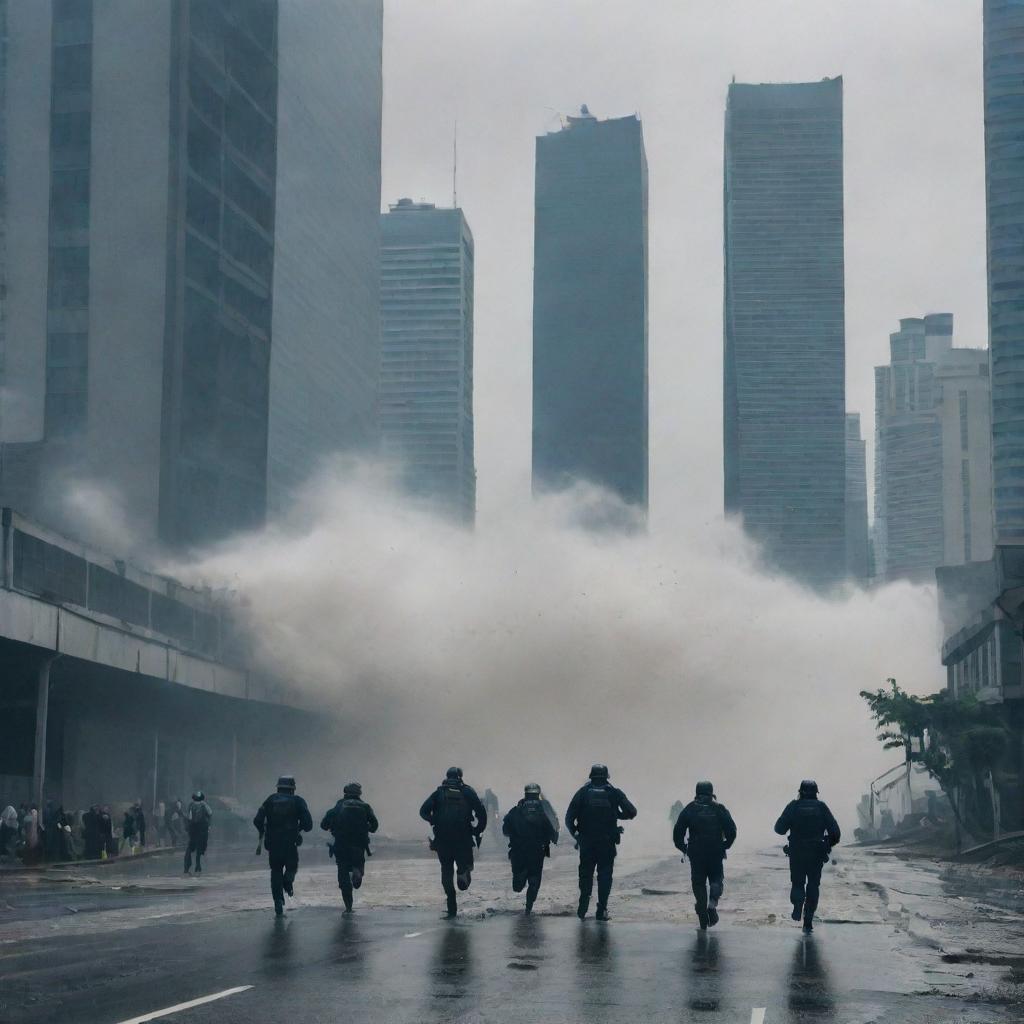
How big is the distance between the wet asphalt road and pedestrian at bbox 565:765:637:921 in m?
0.45

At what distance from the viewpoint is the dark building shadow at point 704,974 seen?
478 inches

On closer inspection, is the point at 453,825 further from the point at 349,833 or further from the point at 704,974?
the point at 704,974

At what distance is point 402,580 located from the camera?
268 ft

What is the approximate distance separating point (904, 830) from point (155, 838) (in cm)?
3166

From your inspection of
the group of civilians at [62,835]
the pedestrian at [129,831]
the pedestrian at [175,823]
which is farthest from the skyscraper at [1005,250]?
the group of civilians at [62,835]

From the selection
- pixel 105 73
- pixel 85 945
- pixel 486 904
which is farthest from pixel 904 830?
pixel 105 73

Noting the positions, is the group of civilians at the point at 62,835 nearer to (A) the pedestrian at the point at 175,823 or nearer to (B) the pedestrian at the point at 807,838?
(A) the pedestrian at the point at 175,823

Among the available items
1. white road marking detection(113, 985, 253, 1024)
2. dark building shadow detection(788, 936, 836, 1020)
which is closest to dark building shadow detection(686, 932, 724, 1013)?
dark building shadow detection(788, 936, 836, 1020)

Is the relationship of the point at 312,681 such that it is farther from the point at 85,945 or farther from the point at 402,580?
the point at 85,945

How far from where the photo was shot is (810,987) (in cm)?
1314

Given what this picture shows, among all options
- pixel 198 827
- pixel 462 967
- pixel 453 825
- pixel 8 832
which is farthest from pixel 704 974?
pixel 8 832

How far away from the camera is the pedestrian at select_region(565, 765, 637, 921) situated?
19.9 meters

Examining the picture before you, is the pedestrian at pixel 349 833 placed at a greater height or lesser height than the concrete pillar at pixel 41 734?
lesser

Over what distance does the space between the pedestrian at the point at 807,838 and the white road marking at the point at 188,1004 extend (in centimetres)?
822
